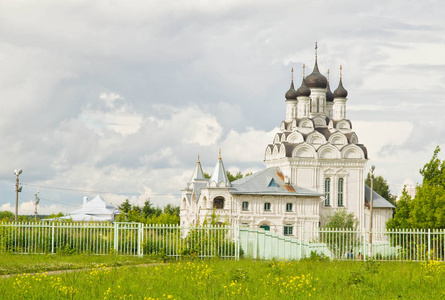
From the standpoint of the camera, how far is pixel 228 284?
1209cm

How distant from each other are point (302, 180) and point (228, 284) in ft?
126

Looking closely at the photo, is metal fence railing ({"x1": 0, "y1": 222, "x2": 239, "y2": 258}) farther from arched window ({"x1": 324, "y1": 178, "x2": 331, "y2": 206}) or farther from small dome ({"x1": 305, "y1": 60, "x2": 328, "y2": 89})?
small dome ({"x1": 305, "y1": 60, "x2": 328, "y2": 89})

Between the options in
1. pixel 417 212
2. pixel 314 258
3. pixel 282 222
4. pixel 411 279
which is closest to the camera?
pixel 411 279

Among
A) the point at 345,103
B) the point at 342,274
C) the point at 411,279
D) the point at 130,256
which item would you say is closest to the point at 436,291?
the point at 411,279

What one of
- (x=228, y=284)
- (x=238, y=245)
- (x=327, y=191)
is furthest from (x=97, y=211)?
(x=228, y=284)

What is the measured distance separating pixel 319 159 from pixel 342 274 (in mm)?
36765

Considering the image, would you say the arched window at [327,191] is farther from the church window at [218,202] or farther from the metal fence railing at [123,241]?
the metal fence railing at [123,241]

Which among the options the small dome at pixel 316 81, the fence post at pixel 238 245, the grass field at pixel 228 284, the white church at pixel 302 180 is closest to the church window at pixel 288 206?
the white church at pixel 302 180

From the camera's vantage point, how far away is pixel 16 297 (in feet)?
34.4

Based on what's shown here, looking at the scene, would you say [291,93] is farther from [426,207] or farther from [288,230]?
[426,207]

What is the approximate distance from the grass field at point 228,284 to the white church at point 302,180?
96.9ft

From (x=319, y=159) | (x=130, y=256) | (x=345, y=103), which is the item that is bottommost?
(x=130, y=256)

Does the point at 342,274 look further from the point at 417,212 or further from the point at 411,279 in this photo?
the point at 417,212

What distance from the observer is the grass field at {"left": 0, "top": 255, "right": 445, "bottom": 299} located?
10922mm
